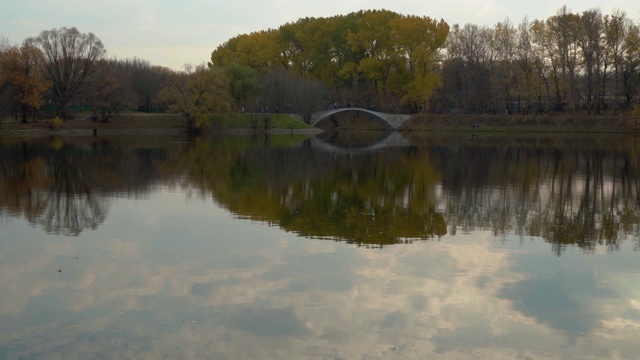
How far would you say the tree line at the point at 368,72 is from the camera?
65.7m

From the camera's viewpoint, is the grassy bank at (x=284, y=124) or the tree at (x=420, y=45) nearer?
the grassy bank at (x=284, y=124)

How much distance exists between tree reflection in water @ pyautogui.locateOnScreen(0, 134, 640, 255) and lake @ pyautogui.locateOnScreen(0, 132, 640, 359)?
0.38 ft

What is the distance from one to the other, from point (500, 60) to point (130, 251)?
69.4 m

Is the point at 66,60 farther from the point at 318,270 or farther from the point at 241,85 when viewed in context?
the point at 318,270

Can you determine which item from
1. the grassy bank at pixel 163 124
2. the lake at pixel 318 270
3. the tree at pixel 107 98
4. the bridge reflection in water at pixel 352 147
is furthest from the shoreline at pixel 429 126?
the lake at pixel 318 270

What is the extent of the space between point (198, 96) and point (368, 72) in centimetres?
2436

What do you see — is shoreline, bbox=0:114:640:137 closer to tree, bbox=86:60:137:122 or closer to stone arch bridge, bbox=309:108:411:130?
tree, bbox=86:60:137:122

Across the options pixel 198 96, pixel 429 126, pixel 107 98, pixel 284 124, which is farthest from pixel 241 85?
pixel 429 126

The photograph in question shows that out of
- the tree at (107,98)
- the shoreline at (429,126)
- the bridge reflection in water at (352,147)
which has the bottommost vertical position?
the bridge reflection in water at (352,147)

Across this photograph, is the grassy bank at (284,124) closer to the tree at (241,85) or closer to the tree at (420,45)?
the tree at (241,85)

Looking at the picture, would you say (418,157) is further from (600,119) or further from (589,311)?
(600,119)

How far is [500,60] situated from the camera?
76750mm

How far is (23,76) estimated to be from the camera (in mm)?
59844

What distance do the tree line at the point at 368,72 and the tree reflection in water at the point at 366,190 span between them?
1182 inches
